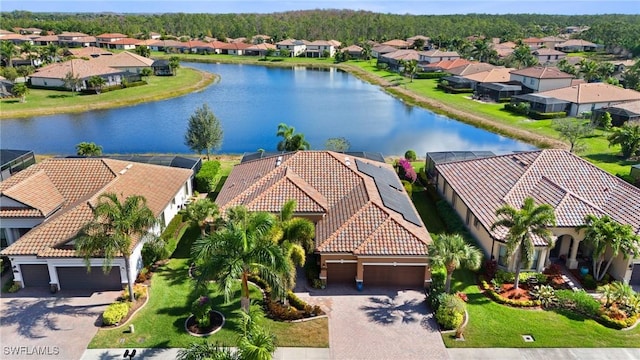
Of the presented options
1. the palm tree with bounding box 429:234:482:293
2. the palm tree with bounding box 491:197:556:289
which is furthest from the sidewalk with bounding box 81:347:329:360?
the palm tree with bounding box 491:197:556:289

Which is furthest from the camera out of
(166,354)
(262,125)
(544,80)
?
(544,80)

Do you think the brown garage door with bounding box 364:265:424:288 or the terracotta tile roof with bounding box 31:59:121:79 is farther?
the terracotta tile roof with bounding box 31:59:121:79

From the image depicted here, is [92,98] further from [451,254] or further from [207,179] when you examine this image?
[451,254]

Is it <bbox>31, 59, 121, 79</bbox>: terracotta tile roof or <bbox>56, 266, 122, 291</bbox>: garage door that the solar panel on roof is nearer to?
<bbox>56, 266, 122, 291</bbox>: garage door

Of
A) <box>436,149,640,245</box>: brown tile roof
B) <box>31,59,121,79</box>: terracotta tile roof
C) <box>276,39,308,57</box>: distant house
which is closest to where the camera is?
<box>436,149,640,245</box>: brown tile roof

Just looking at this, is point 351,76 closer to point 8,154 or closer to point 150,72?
point 150,72

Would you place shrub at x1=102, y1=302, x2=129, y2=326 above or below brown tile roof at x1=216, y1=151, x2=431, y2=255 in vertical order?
below

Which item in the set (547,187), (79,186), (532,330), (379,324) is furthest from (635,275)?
(79,186)

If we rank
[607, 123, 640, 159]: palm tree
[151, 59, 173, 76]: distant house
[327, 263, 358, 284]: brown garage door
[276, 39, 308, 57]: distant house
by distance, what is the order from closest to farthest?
[327, 263, 358, 284]: brown garage door
[607, 123, 640, 159]: palm tree
[151, 59, 173, 76]: distant house
[276, 39, 308, 57]: distant house

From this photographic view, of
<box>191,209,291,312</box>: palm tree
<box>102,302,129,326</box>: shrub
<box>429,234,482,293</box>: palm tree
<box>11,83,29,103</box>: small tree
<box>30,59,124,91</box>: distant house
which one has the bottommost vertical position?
<box>102,302,129,326</box>: shrub
